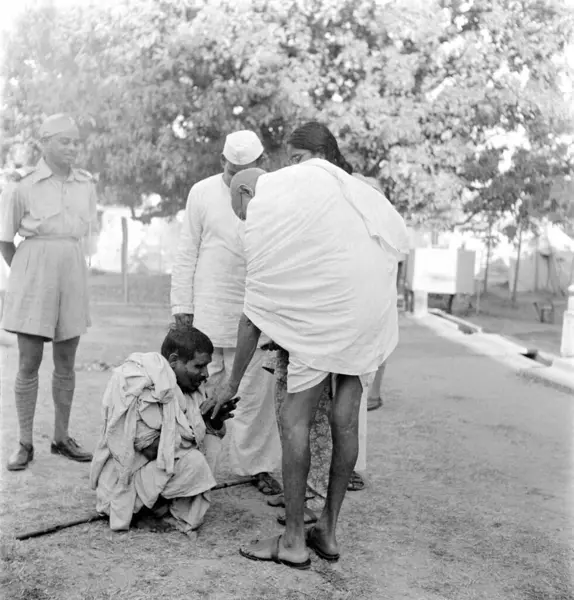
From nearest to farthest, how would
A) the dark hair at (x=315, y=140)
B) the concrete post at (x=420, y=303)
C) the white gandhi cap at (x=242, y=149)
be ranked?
the dark hair at (x=315, y=140) < the white gandhi cap at (x=242, y=149) < the concrete post at (x=420, y=303)

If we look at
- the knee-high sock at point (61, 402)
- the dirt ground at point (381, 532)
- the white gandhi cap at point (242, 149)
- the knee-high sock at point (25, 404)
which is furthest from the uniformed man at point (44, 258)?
the white gandhi cap at point (242, 149)

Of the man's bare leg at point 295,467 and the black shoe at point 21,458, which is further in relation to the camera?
the black shoe at point 21,458

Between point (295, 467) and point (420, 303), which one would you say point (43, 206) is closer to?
point (295, 467)

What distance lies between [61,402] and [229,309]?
121 cm

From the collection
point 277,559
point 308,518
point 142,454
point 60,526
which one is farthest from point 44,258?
point 277,559

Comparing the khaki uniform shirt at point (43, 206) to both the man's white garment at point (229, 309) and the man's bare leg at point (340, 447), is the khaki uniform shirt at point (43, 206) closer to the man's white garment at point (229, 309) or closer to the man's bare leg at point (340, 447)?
the man's white garment at point (229, 309)

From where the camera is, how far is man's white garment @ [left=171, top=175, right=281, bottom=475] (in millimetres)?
4582

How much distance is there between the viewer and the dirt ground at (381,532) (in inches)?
131

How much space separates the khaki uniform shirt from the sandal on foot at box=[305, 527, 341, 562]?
220 centimetres

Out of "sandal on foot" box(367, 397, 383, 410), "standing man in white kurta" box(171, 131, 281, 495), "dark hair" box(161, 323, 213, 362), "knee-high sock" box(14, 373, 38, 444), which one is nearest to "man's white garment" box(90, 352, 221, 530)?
"dark hair" box(161, 323, 213, 362)

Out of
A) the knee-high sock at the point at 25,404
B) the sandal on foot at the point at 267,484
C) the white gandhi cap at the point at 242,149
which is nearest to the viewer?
the white gandhi cap at the point at 242,149

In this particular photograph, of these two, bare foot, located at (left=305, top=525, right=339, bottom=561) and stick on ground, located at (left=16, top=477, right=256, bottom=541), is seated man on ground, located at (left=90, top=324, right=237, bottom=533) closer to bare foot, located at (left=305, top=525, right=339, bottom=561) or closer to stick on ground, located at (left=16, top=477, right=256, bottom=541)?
stick on ground, located at (left=16, top=477, right=256, bottom=541)

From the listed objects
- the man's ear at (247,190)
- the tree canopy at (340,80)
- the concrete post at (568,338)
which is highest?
the tree canopy at (340,80)

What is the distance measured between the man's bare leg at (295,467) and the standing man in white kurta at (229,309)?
102cm
